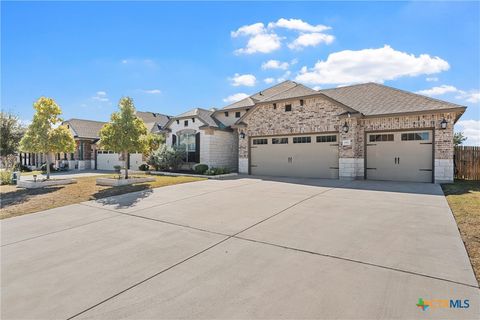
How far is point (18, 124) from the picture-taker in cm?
1752

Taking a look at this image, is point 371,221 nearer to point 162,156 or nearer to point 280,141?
point 280,141

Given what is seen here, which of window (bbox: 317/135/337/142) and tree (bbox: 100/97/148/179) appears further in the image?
window (bbox: 317/135/337/142)

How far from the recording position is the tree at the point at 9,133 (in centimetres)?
1603

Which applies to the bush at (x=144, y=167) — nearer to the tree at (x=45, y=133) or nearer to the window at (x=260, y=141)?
the tree at (x=45, y=133)

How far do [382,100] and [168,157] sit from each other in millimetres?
14246

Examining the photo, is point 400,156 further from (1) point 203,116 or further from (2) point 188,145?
(2) point 188,145

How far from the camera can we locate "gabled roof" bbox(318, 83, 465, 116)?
12.0 meters

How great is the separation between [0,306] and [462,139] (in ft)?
102

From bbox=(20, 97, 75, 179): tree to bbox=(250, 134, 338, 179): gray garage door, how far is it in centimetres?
1078

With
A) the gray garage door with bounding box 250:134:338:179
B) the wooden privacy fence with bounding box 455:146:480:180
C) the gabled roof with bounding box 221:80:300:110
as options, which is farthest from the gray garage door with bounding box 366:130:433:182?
the gabled roof with bounding box 221:80:300:110

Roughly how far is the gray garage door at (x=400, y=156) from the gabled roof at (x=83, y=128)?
80.3 feet

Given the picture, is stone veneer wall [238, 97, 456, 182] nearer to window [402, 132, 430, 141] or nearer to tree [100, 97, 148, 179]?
window [402, 132, 430, 141]

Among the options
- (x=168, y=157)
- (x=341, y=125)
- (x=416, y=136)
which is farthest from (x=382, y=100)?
(x=168, y=157)

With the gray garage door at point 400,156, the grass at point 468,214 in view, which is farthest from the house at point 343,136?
the grass at point 468,214
